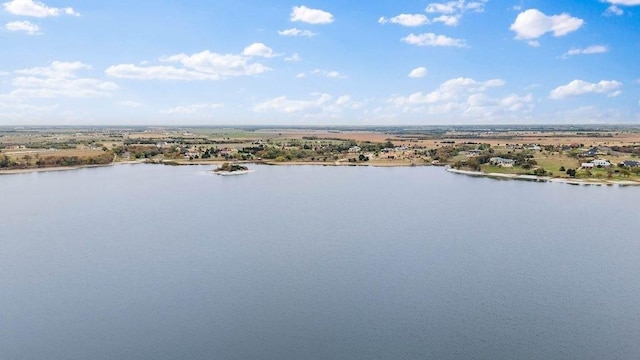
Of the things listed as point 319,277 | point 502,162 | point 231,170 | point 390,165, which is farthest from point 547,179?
point 319,277

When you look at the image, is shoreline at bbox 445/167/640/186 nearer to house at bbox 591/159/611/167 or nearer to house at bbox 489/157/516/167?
house at bbox 489/157/516/167

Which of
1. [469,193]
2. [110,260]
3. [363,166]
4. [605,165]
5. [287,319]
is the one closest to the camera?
[287,319]

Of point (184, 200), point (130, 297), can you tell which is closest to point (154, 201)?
point (184, 200)

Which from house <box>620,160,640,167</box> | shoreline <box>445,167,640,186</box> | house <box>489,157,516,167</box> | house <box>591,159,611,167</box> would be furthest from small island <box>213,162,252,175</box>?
house <box>620,160,640,167</box>

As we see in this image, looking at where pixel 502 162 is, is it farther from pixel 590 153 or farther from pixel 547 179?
pixel 590 153

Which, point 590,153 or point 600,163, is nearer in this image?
point 600,163

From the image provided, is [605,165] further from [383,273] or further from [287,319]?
[287,319]

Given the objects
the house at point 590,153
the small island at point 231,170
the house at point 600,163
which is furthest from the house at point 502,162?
the small island at point 231,170

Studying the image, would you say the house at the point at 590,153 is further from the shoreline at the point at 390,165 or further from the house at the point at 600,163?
the shoreline at the point at 390,165
